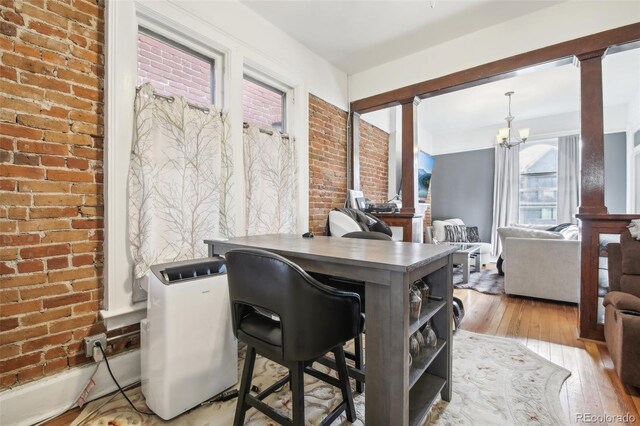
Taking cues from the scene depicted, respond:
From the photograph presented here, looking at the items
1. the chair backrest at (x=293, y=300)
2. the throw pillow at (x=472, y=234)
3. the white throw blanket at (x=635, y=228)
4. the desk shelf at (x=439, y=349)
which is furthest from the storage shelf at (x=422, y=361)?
the throw pillow at (x=472, y=234)

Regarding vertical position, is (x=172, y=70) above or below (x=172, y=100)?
above

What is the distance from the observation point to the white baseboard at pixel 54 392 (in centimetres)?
146

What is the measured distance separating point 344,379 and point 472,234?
18.5 feet

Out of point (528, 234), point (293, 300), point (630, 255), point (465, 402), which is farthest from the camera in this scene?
point (528, 234)

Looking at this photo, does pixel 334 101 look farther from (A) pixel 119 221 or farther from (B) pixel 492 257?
(B) pixel 492 257

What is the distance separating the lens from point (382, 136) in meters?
5.13

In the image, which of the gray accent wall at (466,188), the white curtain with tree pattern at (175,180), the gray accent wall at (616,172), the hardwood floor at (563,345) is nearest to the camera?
the hardwood floor at (563,345)

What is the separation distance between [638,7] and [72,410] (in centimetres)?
481

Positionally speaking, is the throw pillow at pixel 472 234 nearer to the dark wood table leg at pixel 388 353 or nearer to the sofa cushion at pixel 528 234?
the sofa cushion at pixel 528 234

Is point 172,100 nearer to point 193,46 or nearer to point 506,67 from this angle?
point 193,46

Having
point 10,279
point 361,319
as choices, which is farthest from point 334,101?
point 10,279

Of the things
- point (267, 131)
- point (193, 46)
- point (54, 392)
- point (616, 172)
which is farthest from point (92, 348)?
point (616, 172)

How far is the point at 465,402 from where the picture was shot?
165cm

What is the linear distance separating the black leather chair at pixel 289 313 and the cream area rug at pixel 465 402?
1.37ft
